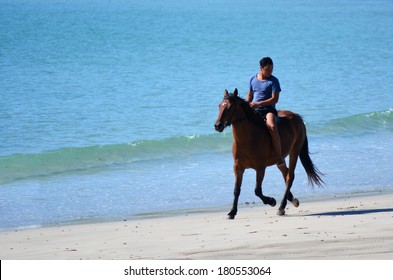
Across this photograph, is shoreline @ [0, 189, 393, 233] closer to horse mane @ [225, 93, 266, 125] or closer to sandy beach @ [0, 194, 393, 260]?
sandy beach @ [0, 194, 393, 260]

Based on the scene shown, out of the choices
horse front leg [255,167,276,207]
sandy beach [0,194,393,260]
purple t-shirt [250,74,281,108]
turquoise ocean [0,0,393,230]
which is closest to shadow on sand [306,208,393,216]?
sandy beach [0,194,393,260]

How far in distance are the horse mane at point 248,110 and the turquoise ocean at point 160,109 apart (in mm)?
1760

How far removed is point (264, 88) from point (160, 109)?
48.7 feet

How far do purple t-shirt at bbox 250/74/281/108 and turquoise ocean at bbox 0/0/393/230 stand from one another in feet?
5.80

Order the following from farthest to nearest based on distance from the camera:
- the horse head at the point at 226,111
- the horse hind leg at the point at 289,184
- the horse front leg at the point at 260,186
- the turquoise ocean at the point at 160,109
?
the turquoise ocean at the point at 160,109 < the horse hind leg at the point at 289,184 < the horse front leg at the point at 260,186 < the horse head at the point at 226,111

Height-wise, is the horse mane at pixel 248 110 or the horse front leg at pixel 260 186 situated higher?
the horse mane at pixel 248 110

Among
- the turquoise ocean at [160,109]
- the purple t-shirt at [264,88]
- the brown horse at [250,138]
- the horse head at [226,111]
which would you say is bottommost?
the turquoise ocean at [160,109]

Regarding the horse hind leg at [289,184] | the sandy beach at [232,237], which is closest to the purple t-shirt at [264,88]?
the horse hind leg at [289,184]

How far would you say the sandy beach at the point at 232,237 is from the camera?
842 centimetres

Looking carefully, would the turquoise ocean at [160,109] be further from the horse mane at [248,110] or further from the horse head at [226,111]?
the horse head at [226,111]

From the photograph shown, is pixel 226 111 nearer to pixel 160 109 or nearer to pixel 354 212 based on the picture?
pixel 354 212

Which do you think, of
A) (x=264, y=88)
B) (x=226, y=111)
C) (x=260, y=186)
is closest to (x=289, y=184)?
(x=260, y=186)

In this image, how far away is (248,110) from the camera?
1089 cm
